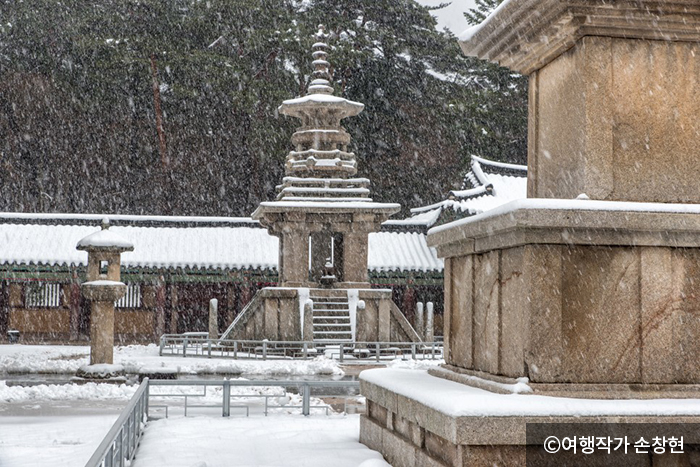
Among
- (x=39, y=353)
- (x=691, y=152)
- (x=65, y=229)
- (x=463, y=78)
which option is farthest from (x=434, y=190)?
(x=691, y=152)

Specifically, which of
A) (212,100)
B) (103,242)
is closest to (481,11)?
(212,100)

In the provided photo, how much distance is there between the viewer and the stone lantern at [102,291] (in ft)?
67.6

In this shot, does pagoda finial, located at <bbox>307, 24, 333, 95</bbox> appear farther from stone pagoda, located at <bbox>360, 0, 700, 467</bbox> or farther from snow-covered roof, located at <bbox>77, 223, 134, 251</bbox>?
stone pagoda, located at <bbox>360, 0, 700, 467</bbox>

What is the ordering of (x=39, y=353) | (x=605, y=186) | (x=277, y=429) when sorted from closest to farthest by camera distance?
(x=605, y=186) → (x=277, y=429) → (x=39, y=353)

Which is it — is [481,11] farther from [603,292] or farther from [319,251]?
[603,292]

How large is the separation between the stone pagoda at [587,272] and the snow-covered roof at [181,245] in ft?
81.8

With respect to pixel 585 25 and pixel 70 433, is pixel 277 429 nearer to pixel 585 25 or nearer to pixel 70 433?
pixel 70 433

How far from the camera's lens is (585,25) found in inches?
299

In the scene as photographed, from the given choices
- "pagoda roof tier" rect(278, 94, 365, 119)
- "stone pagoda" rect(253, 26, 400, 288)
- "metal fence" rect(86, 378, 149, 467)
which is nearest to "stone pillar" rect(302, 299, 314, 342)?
"stone pagoda" rect(253, 26, 400, 288)

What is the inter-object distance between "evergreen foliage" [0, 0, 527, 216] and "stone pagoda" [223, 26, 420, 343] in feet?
35.6

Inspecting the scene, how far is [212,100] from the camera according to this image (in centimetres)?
4125

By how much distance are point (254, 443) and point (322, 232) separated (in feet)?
67.4

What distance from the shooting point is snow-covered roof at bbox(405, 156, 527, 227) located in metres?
33.1

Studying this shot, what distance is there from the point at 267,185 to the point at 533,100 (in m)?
35.2
